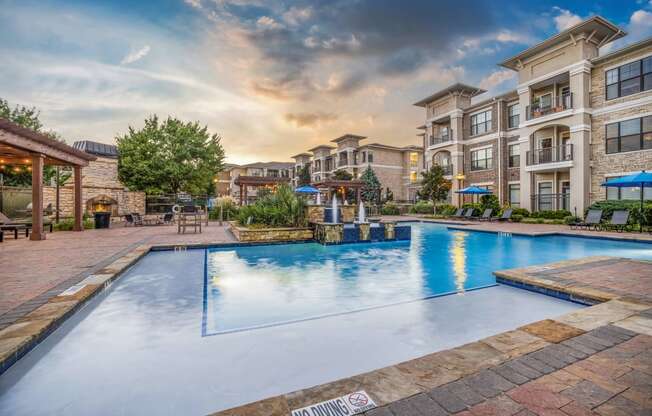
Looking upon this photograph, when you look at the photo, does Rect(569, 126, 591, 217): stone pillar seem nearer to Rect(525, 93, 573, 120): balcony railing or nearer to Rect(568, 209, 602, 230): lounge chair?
Rect(525, 93, 573, 120): balcony railing

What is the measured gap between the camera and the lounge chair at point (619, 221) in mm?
12031

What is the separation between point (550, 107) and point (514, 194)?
20.4 ft

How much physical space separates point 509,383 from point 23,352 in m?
3.97

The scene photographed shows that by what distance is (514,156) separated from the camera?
71.5 feet

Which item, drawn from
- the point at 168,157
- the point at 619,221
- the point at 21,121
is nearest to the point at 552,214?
the point at 619,221

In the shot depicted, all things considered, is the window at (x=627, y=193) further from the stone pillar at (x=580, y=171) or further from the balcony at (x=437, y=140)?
the balcony at (x=437, y=140)

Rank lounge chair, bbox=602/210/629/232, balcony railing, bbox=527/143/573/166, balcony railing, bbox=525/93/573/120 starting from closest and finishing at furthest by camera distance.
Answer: lounge chair, bbox=602/210/629/232 < balcony railing, bbox=525/93/573/120 < balcony railing, bbox=527/143/573/166

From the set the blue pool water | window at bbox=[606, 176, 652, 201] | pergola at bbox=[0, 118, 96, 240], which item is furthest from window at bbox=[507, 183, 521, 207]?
pergola at bbox=[0, 118, 96, 240]

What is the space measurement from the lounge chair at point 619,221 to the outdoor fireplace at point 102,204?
25.6m

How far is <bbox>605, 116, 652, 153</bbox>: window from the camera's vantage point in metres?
14.7

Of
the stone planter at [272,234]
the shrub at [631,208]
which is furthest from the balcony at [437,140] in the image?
the stone planter at [272,234]

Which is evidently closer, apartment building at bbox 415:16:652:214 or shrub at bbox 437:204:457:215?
apartment building at bbox 415:16:652:214

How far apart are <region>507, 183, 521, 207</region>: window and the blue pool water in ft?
37.1

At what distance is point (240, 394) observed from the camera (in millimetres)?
→ 2268
